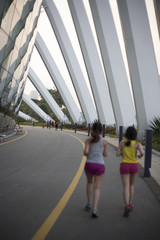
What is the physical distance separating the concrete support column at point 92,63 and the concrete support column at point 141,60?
42.8 feet

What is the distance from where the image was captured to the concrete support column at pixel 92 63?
95.3 feet

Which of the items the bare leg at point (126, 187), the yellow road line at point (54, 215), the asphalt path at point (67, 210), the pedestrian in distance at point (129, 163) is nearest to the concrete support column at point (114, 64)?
the asphalt path at point (67, 210)

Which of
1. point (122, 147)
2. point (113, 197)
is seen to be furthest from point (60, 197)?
point (122, 147)

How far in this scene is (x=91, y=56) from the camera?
31141 millimetres

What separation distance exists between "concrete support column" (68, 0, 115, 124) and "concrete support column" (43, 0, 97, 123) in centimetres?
670

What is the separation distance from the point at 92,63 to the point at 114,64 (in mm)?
7225

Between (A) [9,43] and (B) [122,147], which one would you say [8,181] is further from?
(A) [9,43]

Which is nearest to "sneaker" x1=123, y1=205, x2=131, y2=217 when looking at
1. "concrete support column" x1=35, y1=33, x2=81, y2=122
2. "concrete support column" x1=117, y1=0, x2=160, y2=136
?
"concrete support column" x1=117, y1=0, x2=160, y2=136

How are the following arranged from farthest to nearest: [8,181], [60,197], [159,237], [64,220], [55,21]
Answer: [55,21], [8,181], [60,197], [64,220], [159,237]

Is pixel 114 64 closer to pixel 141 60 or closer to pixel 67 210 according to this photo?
pixel 141 60

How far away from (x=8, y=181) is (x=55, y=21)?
3259cm

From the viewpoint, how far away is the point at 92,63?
31.3 metres

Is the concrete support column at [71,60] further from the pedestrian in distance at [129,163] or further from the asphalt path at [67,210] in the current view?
the pedestrian in distance at [129,163]

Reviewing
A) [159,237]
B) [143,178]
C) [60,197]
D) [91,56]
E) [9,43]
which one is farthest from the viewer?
[91,56]
